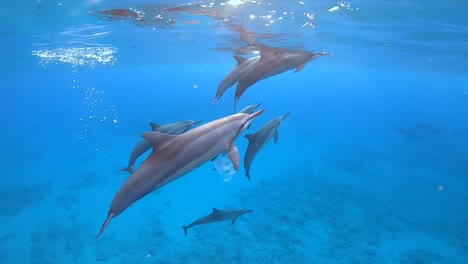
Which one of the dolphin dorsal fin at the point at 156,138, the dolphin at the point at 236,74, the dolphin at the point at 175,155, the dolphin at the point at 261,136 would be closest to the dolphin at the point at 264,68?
the dolphin at the point at 236,74

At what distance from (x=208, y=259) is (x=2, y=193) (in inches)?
516

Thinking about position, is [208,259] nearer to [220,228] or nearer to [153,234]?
[220,228]

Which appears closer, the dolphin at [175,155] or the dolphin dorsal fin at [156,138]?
the dolphin at [175,155]

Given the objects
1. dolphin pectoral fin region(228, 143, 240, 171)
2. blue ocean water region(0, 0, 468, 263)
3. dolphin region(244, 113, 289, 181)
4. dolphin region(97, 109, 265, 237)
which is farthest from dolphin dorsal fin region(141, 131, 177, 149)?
blue ocean water region(0, 0, 468, 263)

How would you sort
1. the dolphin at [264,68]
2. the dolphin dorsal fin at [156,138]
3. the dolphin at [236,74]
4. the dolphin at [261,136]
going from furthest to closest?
the dolphin at [261,136] < the dolphin at [236,74] < the dolphin at [264,68] < the dolphin dorsal fin at [156,138]

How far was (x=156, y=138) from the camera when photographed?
3584 mm

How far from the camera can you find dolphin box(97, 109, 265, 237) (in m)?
3.44

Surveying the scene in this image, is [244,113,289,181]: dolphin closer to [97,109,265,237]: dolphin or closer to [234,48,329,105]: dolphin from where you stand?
[234,48,329,105]: dolphin

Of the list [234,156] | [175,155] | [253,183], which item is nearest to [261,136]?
[234,156]

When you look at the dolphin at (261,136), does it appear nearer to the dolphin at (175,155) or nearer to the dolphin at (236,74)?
the dolphin at (236,74)

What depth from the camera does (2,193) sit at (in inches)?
680

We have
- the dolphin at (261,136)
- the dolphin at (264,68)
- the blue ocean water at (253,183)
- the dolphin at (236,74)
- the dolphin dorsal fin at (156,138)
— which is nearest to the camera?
the dolphin dorsal fin at (156,138)

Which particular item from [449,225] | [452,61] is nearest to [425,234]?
[449,225]

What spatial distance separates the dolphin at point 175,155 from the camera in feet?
11.3
